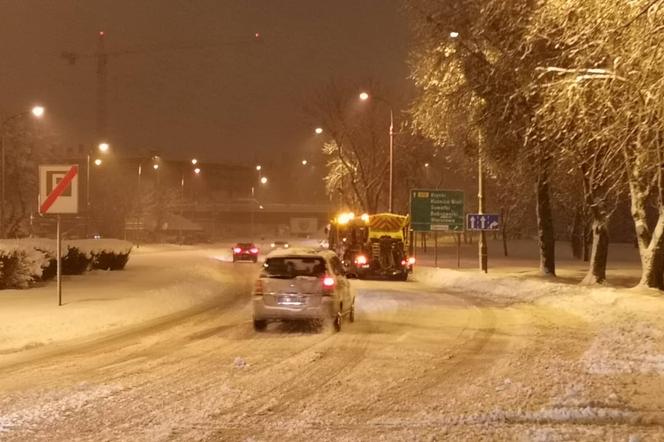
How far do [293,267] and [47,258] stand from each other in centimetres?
1291

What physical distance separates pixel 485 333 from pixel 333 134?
4159 cm

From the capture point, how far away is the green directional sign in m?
42.8

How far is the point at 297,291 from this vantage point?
53.8 feet

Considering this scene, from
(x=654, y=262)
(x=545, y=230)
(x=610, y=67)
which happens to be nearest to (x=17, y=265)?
(x=610, y=67)

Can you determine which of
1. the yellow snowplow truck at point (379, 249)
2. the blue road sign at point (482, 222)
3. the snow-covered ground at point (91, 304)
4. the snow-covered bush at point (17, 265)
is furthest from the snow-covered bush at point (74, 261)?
the blue road sign at point (482, 222)

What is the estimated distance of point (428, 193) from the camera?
42812mm

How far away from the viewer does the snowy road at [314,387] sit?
807 cm

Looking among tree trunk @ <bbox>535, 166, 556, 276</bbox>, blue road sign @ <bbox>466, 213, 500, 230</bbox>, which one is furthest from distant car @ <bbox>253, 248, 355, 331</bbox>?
blue road sign @ <bbox>466, 213, 500, 230</bbox>

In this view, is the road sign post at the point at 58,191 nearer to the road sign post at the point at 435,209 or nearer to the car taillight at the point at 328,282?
the car taillight at the point at 328,282

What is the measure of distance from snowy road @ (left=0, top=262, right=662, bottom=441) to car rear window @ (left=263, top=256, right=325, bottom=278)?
1164 mm

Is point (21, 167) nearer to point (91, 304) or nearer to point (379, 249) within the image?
point (379, 249)

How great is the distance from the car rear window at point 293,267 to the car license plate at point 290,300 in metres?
0.44

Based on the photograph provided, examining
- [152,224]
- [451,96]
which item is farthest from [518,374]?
[152,224]

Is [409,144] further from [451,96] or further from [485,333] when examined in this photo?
[485,333]
